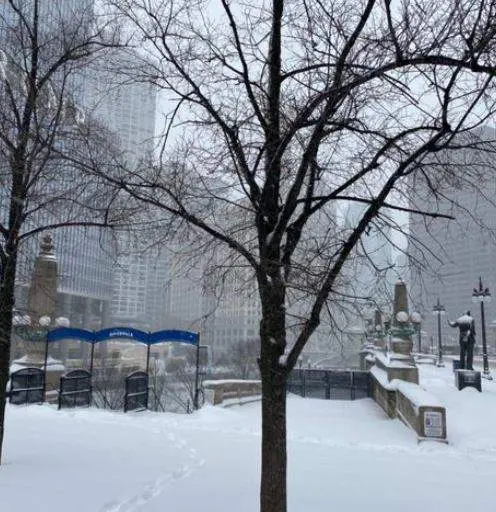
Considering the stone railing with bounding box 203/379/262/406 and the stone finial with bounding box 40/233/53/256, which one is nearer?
the stone railing with bounding box 203/379/262/406

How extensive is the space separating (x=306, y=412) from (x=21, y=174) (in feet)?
45.7

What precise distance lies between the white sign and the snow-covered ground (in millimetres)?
344

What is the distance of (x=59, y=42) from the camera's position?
31.3 ft

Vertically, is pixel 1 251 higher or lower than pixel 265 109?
lower

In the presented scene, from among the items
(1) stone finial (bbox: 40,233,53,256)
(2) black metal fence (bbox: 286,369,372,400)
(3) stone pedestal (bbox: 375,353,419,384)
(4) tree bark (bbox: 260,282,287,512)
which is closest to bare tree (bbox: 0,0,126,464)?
(4) tree bark (bbox: 260,282,287,512)

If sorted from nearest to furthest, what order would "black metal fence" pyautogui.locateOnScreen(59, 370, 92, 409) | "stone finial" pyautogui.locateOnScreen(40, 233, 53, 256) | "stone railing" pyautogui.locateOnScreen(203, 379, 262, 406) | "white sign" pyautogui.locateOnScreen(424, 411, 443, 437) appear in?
"white sign" pyautogui.locateOnScreen(424, 411, 443, 437)
"black metal fence" pyautogui.locateOnScreen(59, 370, 92, 409)
"stone railing" pyautogui.locateOnScreen(203, 379, 262, 406)
"stone finial" pyautogui.locateOnScreen(40, 233, 53, 256)

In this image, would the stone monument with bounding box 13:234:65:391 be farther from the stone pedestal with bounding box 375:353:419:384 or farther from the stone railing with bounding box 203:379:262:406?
the stone pedestal with bounding box 375:353:419:384

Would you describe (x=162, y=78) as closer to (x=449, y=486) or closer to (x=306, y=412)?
(x=449, y=486)

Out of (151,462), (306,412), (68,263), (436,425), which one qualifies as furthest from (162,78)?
(68,263)

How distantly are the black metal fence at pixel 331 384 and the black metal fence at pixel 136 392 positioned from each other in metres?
12.3

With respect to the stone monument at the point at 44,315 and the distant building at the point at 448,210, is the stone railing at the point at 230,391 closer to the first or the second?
the stone monument at the point at 44,315

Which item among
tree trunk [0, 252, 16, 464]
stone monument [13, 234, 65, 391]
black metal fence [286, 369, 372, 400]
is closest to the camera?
tree trunk [0, 252, 16, 464]

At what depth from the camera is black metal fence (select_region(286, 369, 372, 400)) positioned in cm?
3023

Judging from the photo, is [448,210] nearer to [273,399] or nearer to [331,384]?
[273,399]
